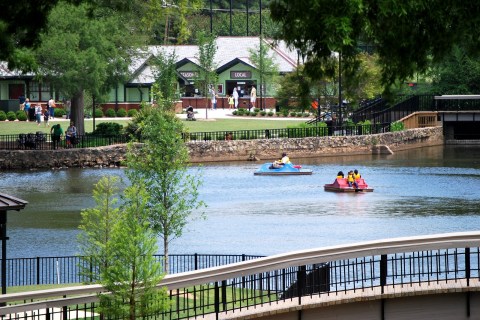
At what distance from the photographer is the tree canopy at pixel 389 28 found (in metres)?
17.8

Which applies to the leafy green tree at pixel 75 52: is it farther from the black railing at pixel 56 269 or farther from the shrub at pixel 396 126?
the black railing at pixel 56 269

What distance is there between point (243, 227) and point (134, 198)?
2060cm

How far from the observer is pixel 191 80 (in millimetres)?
101562

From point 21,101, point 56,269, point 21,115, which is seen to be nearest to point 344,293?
point 56,269

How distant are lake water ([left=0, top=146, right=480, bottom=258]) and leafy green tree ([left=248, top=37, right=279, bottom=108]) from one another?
25.4 m

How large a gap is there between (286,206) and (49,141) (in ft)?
73.6

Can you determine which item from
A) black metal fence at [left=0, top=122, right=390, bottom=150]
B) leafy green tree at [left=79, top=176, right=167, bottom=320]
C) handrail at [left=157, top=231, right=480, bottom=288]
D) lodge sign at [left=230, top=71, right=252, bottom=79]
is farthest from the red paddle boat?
lodge sign at [left=230, top=71, right=252, bottom=79]

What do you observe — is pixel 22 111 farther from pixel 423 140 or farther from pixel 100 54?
pixel 423 140

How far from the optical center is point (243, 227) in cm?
4559

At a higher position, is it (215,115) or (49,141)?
(215,115)

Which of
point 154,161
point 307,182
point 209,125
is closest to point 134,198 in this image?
point 154,161

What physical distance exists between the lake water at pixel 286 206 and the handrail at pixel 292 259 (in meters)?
17.5

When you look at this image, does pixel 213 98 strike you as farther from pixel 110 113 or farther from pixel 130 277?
pixel 130 277

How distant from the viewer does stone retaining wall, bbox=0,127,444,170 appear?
220 ft
